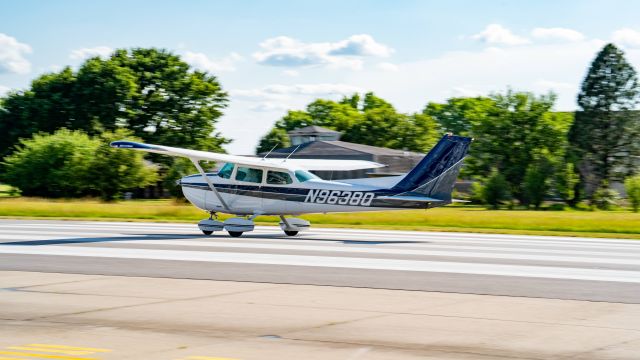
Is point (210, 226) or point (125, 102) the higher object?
point (125, 102)

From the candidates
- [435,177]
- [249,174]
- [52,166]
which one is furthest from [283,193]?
[52,166]

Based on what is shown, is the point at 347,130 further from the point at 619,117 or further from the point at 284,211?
the point at 284,211

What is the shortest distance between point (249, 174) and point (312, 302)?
13.6m

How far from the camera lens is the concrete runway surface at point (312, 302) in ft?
29.0

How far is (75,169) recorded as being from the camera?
68.1 m

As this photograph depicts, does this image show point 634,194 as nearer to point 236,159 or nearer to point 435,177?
point 435,177

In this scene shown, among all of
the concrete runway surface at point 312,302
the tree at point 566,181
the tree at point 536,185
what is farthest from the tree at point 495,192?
the concrete runway surface at point 312,302

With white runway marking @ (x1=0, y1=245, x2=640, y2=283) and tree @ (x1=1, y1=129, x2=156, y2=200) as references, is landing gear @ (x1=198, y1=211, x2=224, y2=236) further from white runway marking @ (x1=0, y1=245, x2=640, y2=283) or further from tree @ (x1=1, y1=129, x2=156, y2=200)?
tree @ (x1=1, y1=129, x2=156, y2=200)

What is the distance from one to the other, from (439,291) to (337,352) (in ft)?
16.3

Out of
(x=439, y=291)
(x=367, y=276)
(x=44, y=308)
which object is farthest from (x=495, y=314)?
(x=44, y=308)

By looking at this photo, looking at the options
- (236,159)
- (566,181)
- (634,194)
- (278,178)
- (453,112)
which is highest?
(453,112)

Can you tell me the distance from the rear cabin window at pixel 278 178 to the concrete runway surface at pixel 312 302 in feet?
10.8

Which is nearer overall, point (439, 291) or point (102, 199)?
point (439, 291)

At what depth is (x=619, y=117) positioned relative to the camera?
8238 centimetres
